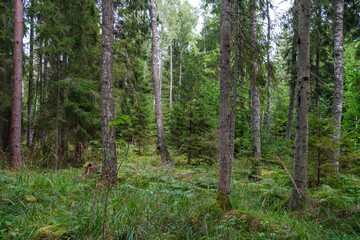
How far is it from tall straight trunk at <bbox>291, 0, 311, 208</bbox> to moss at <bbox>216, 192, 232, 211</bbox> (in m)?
1.55

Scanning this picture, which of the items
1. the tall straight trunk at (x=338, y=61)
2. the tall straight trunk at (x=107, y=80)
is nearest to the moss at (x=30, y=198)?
the tall straight trunk at (x=107, y=80)

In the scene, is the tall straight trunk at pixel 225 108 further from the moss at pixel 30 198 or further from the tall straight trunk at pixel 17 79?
the tall straight trunk at pixel 17 79

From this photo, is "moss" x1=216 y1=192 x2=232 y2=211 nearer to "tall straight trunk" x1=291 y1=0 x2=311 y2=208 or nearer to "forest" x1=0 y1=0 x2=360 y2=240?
"forest" x1=0 y1=0 x2=360 y2=240

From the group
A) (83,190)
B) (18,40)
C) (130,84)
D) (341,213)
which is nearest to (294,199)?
(341,213)

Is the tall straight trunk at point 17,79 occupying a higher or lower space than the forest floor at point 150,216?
higher

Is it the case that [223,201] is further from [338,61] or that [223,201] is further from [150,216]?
[338,61]

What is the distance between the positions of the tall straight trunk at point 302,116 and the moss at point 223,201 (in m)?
1.55

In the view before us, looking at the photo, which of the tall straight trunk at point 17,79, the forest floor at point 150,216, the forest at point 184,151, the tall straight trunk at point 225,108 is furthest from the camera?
the tall straight trunk at point 17,79

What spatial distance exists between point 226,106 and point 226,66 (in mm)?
750

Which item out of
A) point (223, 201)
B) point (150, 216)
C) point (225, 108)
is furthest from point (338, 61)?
point (150, 216)

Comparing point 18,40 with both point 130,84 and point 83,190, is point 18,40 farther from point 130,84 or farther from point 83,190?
point 83,190

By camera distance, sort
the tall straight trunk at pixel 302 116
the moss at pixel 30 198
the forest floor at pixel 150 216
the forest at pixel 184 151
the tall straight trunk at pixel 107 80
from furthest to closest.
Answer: the tall straight trunk at pixel 107 80 < the tall straight trunk at pixel 302 116 < the moss at pixel 30 198 < the forest at pixel 184 151 < the forest floor at pixel 150 216

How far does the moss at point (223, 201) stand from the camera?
3.65m

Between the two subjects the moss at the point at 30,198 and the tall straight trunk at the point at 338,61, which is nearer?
the moss at the point at 30,198
